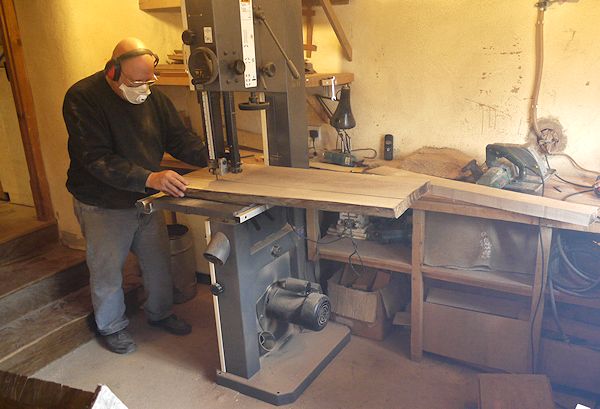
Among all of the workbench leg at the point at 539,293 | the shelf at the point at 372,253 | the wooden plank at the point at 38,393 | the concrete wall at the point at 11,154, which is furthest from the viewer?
the concrete wall at the point at 11,154

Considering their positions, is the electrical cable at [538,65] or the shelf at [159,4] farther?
the shelf at [159,4]

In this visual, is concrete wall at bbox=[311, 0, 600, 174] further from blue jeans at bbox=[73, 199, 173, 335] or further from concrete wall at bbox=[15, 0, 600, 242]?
blue jeans at bbox=[73, 199, 173, 335]

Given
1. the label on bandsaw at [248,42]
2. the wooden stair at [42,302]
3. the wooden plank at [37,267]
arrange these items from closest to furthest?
the label on bandsaw at [248,42], the wooden stair at [42,302], the wooden plank at [37,267]

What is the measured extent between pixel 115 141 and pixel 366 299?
141 cm

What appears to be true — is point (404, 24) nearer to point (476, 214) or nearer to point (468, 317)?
point (476, 214)

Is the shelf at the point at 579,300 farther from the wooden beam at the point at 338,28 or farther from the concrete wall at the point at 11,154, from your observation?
the concrete wall at the point at 11,154

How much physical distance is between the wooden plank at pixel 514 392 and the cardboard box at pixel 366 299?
23.7 inches

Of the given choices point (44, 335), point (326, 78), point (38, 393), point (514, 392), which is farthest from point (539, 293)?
point (44, 335)

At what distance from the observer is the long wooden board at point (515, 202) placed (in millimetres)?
1912

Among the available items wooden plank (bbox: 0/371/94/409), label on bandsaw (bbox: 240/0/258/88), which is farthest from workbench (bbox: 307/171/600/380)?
wooden plank (bbox: 0/371/94/409)

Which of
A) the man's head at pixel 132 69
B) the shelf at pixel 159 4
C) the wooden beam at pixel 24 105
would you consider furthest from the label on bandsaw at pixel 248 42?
the wooden beam at pixel 24 105

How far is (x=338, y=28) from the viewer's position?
8.82ft

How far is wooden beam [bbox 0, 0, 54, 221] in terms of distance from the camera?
3.15 metres

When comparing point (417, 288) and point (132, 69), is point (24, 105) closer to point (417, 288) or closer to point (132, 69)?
point (132, 69)
